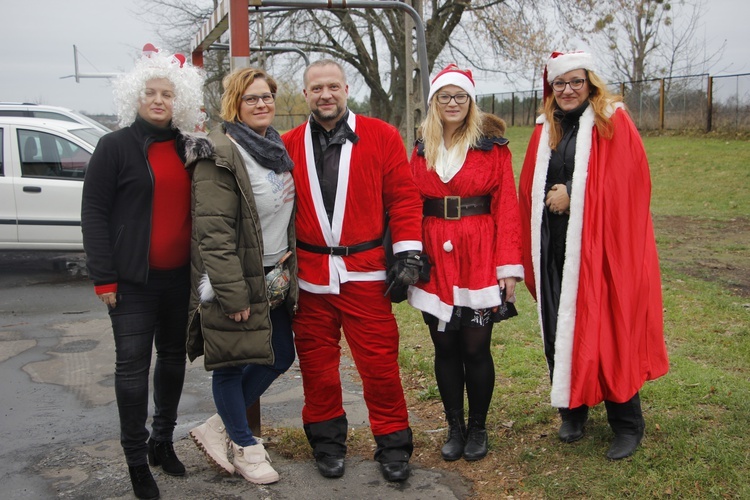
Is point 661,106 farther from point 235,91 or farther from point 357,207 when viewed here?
point 235,91

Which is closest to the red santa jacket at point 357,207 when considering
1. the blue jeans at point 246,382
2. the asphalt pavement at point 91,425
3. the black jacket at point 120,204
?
the blue jeans at point 246,382

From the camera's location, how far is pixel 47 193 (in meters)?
8.52

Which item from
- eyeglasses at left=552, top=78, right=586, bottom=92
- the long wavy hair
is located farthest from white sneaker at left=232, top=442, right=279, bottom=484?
eyeglasses at left=552, top=78, right=586, bottom=92

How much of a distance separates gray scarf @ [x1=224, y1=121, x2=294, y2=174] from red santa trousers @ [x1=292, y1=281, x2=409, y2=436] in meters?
0.68

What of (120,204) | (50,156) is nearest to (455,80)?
(120,204)

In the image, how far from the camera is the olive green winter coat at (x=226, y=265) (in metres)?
3.23

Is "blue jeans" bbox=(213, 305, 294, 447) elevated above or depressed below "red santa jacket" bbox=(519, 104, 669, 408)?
below

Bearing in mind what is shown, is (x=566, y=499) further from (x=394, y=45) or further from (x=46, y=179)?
(x=394, y=45)

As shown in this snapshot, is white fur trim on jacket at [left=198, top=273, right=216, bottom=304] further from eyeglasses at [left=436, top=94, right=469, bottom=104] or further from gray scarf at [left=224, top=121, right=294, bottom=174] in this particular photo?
eyeglasses at [left=436, top=94, right=469, bottom=104]

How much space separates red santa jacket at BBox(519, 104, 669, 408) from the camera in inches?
134

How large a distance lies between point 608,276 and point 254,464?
1.92m

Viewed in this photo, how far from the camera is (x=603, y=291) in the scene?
3.43m

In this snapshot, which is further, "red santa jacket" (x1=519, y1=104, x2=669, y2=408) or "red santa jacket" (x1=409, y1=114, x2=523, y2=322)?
"red santa jacket" (x1=409, y1=114, x2=523, y2=322)

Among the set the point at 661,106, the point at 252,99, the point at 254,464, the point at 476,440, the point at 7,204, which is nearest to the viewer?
the point at 252,99
